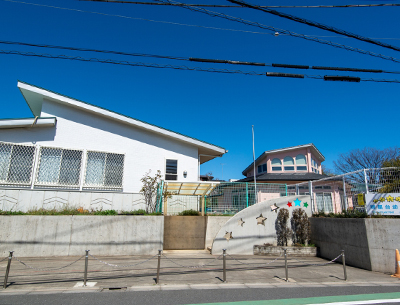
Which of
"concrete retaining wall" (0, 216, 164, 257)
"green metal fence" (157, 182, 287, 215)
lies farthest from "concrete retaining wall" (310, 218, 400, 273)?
"concrete retaining wall" (0, 216, 164, 257)

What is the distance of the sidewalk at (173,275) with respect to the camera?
21.3ft

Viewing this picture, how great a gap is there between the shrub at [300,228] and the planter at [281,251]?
496mm

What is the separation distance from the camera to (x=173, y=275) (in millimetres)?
7531

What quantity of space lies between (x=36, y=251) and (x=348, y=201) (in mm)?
12348

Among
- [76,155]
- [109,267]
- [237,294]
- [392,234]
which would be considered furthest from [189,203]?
[392,234]

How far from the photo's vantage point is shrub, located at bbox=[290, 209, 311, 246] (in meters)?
11.6

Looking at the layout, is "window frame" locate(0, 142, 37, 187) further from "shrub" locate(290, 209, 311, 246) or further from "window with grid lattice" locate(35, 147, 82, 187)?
"shrub" locate(290, 209, 311, 246)

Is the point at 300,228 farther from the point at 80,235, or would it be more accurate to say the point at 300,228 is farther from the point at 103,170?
the point at 103,170

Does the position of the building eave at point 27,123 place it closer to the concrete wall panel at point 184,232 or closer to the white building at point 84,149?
the white building at point 84,149

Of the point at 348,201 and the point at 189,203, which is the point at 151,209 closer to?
the point at 189,203

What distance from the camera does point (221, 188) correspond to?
13055mm

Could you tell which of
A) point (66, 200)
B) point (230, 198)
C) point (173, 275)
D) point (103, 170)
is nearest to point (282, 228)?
point (230, 198)

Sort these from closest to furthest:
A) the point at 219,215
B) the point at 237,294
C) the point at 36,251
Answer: the point at 237,294, the point at 36,251, the point at 219,215

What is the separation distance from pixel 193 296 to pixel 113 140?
10016 mm
